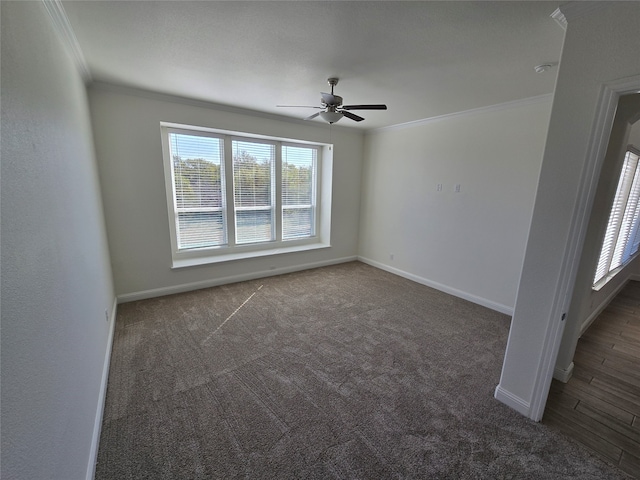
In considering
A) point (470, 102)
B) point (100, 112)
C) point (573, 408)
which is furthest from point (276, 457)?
point (470, 102)

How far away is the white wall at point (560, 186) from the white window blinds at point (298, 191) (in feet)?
12.8

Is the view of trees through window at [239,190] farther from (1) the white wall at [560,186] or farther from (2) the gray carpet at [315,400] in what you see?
(1) the white wall at [560,186]

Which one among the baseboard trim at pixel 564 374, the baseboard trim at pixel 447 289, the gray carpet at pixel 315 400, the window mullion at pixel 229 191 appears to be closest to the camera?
the gray carpet at pixel 315 400

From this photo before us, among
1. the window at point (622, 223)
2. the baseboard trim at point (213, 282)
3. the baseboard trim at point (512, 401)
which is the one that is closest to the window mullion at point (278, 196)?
the baseboard trim at point (213, 282)

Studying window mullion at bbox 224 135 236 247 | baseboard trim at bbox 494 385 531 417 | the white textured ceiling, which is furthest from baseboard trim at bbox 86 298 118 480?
baseboard trim at bbox 494 385 531 417

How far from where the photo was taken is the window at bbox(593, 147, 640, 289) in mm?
3119

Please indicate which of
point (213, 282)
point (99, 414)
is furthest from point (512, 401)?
point (213, 282)

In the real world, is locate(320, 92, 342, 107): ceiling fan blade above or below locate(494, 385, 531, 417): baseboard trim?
above

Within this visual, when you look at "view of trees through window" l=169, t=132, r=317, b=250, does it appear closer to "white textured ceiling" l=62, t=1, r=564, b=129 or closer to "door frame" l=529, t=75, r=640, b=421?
"white textured ceiling" l=62, t=1, r=564, b=129

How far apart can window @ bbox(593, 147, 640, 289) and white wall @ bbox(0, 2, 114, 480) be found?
444 centimetres

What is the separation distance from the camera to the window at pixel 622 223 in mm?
3119

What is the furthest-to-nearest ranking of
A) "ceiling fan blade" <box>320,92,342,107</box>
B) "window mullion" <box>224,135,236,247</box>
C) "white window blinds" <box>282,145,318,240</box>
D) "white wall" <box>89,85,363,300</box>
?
"white window blinds" <box>282,145,318,240</box> → "window mullion" <box>224,135,236,247</box> → "white wall" <box>89,85,363,300</box> → "ceiling fan blade" <box>320,92,342,107</box>

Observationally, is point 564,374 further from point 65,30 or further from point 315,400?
point 65,30

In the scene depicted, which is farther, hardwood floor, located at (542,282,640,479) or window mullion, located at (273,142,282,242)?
window mullion, located at (273,142,282,242)
